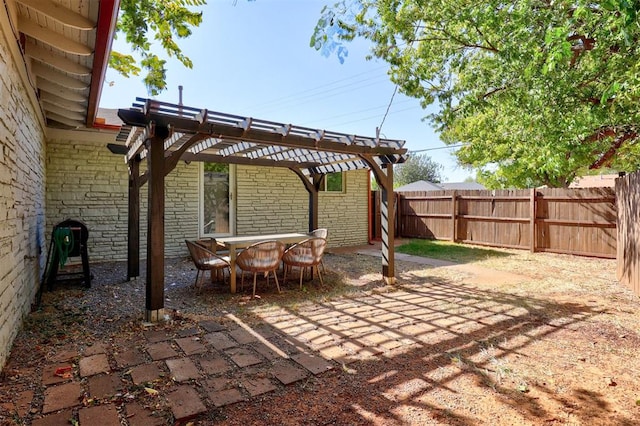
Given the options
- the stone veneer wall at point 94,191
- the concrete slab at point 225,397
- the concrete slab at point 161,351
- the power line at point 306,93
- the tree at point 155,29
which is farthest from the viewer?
the power line at point 306,93

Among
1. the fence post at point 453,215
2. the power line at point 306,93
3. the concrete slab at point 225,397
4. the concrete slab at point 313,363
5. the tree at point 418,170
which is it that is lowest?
the concrete slab at point 313,363

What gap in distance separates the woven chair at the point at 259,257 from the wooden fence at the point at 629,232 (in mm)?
5026

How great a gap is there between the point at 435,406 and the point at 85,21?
3737 mm

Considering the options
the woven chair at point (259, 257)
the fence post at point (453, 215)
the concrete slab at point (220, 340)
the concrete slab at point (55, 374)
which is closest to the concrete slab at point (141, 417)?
the concrete slab at point (55, 374)

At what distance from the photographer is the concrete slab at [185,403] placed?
204 centimetres

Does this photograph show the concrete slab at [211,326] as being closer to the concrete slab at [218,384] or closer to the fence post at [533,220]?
the concrete slab at [218,384]

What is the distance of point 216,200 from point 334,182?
11.8ft

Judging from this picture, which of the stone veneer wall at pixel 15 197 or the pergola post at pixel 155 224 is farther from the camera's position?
the pergola post at pixel 155 224

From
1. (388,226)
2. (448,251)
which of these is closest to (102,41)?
(388,226)

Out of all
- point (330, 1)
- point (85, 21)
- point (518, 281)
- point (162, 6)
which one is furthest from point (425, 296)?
point (162, 6)

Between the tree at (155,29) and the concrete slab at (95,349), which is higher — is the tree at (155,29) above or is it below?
above

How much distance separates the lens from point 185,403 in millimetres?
2166

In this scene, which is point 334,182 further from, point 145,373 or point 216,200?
point 145,373

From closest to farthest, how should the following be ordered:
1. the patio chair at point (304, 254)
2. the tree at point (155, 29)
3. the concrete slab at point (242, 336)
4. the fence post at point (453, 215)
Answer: the concrete slab at point (242, 336) → the tree at point (155, 29) → the patio chair at point (304, 254) → the fence post at point (453, 215)
